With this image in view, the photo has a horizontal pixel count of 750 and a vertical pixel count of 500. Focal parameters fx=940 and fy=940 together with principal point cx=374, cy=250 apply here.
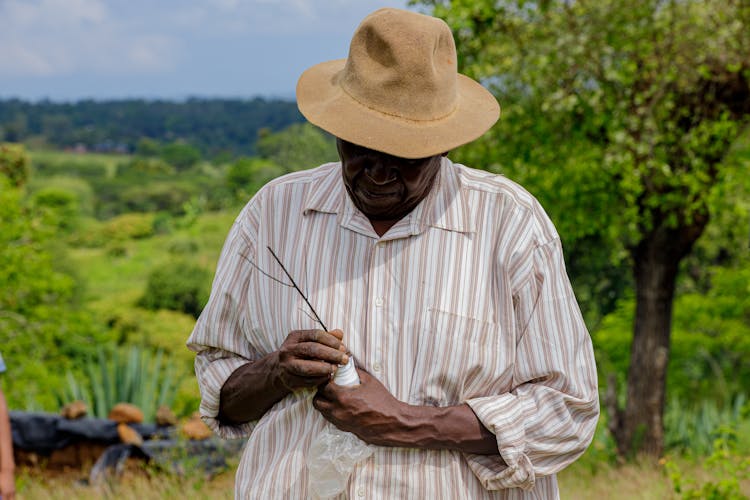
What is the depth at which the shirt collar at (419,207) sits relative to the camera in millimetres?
2018

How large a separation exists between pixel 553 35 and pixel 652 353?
345 cm

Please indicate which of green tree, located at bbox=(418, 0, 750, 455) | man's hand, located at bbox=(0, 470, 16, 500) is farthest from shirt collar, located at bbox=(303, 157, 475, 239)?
Answer: green tree, located at bbox=(418, 0, 750, 455)

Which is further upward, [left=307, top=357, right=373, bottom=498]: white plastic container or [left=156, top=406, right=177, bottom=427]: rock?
[left=307, top=357, right=373, bottom=498]: white plastic container

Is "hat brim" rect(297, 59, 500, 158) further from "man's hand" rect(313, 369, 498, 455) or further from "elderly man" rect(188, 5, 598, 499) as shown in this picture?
"man's hand" rect(313, 369, 498, 455)

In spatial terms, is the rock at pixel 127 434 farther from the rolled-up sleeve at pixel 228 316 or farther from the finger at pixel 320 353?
the finger at pixel 320 353

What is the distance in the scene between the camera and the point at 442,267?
1.99m

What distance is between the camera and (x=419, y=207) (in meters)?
2.03

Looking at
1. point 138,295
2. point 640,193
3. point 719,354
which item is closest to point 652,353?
point 640,193

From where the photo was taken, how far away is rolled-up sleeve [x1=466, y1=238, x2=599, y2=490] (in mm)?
1938

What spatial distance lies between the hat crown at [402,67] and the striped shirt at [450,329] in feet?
0.73

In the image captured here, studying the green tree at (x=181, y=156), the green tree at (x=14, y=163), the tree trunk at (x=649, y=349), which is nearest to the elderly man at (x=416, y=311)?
the tree trunk at (x=649, y=349)

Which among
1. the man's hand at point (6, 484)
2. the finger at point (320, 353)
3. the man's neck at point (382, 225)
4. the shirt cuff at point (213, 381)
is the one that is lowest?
the man's hand at point (6, 484)

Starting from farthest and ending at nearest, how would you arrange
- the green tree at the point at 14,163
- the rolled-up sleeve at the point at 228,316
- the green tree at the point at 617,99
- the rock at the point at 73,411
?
the green tree at the point at 14,163 → the green tree at the point at 617,99 → the rock at the point at 73,411 → the rolled-up sleeve at the point at 228,316

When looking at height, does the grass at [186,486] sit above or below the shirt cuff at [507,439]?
below
